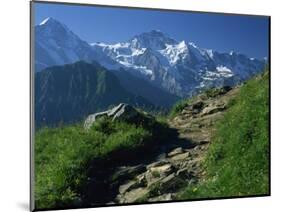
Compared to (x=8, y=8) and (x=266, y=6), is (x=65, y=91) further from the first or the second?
(x=266, y=6)

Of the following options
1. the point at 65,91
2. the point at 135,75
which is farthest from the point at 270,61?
the point at 65,91

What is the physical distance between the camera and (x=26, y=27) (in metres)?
5.22

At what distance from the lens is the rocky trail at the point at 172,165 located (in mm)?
5480

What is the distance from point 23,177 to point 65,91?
79 centimetres

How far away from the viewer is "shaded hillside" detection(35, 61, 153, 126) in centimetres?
527

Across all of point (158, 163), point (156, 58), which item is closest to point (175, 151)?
point (158, 163)

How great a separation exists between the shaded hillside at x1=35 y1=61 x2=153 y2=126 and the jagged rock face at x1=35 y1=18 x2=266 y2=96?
81 millimetres

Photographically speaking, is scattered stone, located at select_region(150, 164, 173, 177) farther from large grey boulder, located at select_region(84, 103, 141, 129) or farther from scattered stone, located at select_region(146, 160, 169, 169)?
large grey boulder, located at select_region(84, 103, 141, 129)

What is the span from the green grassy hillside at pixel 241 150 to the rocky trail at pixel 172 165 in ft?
0.25

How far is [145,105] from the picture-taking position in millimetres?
5645

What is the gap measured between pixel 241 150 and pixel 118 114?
1.20 m

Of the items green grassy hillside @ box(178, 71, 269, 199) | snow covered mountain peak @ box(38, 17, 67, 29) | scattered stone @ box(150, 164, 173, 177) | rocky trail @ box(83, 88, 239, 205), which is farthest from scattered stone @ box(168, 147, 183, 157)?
snow covered mountain peak @ box(38, 17, 67, 29)

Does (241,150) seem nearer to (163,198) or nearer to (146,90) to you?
(163,198)

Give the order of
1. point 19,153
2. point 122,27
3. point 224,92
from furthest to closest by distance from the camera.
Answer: point 224,92
point 122,27
point 19,153
